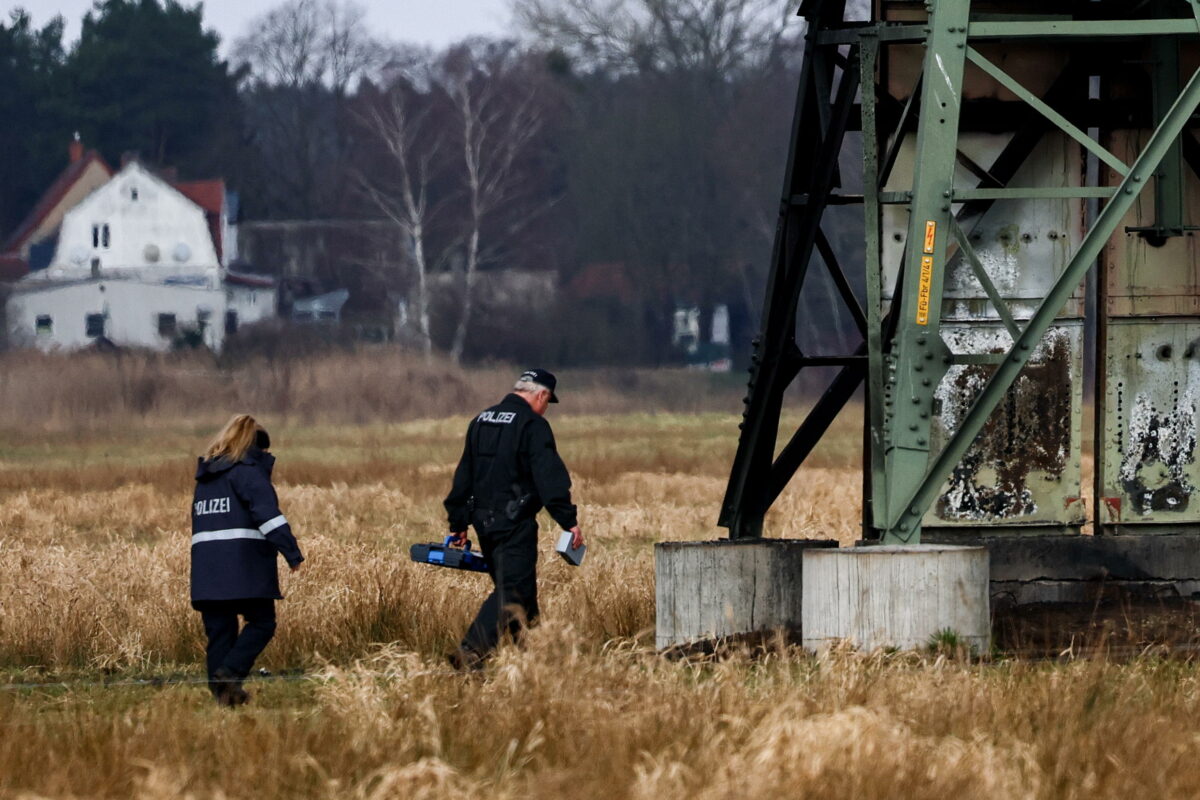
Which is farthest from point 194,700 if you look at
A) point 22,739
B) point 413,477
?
point 413,477

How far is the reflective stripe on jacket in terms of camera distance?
34.2ft

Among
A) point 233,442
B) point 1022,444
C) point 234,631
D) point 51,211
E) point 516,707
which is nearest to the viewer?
point 516,707

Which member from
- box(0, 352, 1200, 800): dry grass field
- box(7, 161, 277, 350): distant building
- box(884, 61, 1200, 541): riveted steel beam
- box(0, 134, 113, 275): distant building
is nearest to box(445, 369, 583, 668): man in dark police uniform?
box(0, 352, 1200, 800): dry grass field

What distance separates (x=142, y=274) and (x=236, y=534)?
217 feet

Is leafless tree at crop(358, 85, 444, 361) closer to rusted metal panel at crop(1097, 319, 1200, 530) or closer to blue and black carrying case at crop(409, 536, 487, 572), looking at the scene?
rusted metal panel at crop(1097, 319, 1200, 530)

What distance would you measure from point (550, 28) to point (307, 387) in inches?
833

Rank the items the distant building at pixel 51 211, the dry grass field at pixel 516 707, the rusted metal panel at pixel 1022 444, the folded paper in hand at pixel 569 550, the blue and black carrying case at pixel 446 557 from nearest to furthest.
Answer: the dry grass field at pixel 516 707, the folded paper in hand at pixel 569 550, the blue and black carrying case at pixel 446 557, the rusted metal panel at pixel 1022 444, the distant building at pixel 51 211

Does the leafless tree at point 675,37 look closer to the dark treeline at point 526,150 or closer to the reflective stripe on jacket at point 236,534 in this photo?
the dark treeline at point 526,150

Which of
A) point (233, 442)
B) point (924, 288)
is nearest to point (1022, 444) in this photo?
point (924, 288)

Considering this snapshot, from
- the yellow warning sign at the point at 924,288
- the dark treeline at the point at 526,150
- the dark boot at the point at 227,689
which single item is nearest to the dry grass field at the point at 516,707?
the dark boot at the point at 227,689

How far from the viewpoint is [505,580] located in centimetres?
1125

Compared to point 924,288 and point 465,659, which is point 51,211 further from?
point 924,288

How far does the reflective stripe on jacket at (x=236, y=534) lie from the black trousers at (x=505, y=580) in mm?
1246

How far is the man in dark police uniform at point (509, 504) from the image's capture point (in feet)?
36.9
